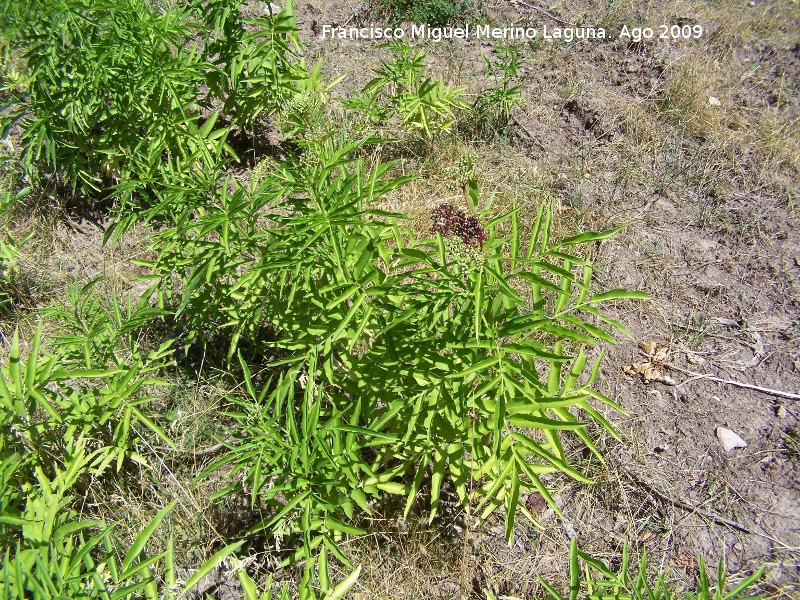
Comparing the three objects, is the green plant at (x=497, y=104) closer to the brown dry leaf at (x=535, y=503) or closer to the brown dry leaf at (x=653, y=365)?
the brown dry leaf at (x=653, y=365)

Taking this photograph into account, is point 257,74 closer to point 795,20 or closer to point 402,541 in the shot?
point 402,541

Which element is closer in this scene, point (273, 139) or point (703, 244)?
point (703, 244)

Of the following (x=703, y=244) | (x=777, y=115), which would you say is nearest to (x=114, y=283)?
(x=703, y=244)

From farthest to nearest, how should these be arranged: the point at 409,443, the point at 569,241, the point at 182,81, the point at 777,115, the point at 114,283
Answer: the point at 777,115 → the point at 114,283 → the point at 182,81 → the point at 409,443 → the point at 569,241

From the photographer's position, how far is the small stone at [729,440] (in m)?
2.78

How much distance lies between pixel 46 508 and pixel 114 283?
179 centimetres

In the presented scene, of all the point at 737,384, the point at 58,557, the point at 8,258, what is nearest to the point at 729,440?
the point at 737,384

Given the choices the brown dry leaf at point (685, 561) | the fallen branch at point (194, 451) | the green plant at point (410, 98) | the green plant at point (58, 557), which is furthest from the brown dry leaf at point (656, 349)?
the green plant at point (58, 557)

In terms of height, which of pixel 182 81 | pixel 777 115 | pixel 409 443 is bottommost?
pixel 409 443

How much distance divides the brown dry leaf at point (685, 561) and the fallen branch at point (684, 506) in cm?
19

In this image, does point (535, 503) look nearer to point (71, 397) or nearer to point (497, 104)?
point (71, 397)

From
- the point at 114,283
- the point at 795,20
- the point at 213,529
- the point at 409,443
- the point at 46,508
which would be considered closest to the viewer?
the point at 46,508

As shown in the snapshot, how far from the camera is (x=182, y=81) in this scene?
9.32 ft

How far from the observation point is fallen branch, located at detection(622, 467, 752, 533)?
101 inches
